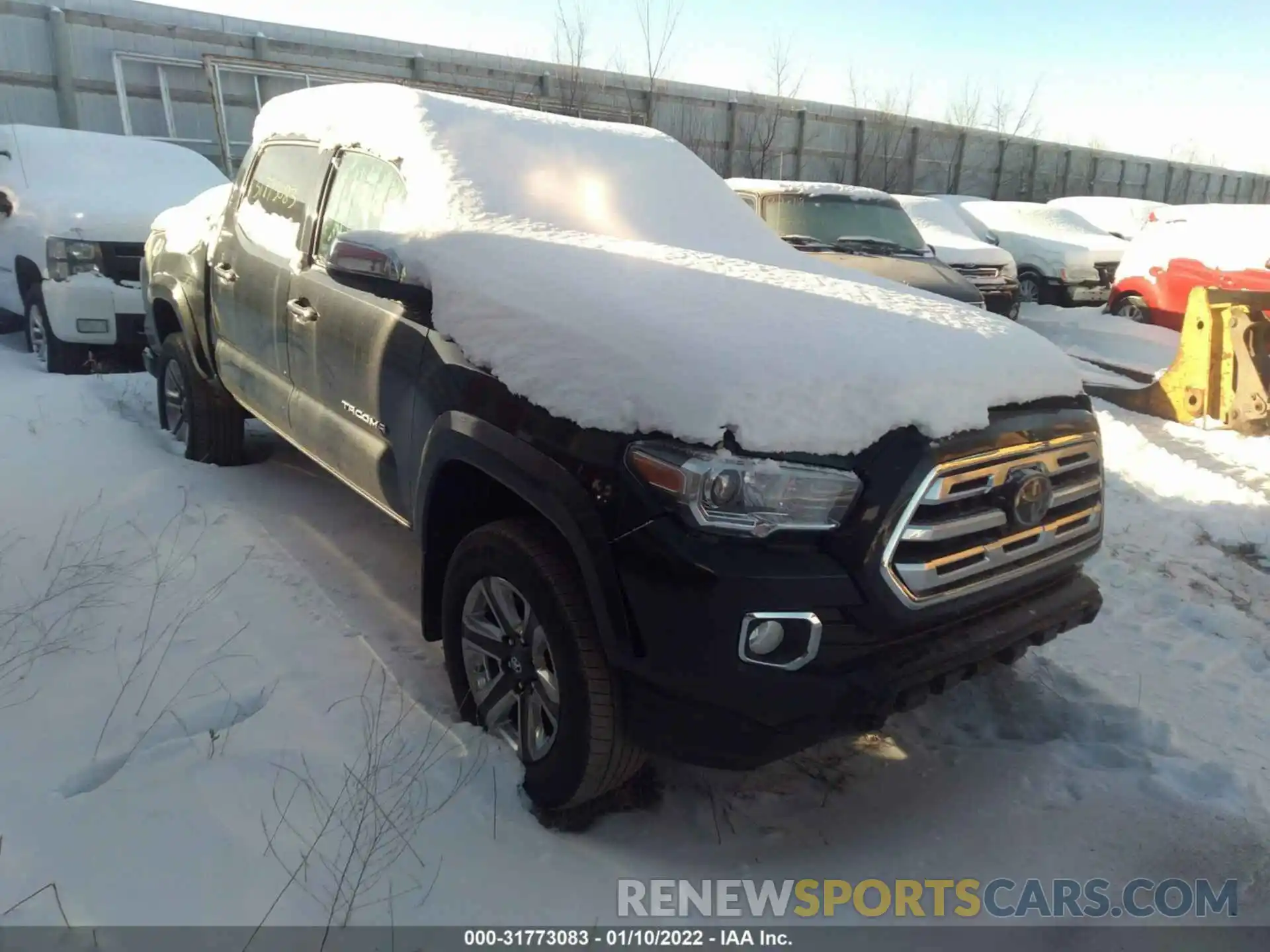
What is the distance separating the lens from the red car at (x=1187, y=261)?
9.54m

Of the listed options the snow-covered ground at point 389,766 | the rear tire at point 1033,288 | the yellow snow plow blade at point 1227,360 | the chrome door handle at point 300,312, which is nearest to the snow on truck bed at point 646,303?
the chrome door handle at point 300,312

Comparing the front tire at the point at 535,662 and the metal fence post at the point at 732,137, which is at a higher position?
the metal fence post at the point at 732,137

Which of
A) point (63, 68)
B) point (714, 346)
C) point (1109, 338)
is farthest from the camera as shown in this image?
point (63, 68)

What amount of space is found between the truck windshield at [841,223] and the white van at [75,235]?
5360 millimetres

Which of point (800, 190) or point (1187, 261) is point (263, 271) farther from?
point (1187, 261)

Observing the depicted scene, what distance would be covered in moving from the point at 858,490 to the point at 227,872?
1.82 metres

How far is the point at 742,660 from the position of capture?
212 cm

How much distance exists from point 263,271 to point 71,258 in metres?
3.64


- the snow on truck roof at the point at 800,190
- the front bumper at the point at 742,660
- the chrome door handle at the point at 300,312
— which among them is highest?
the snow on truck roof at the point at 800,190

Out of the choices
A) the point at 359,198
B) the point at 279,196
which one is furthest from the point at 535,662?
the point at 279,196

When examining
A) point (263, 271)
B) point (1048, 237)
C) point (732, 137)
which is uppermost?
point (732, 137)

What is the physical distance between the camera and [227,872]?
218 centimetres

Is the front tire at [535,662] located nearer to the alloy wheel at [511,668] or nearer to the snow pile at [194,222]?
the alloy wheel at [511,668]

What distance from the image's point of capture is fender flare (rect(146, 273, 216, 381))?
4.75 meters
